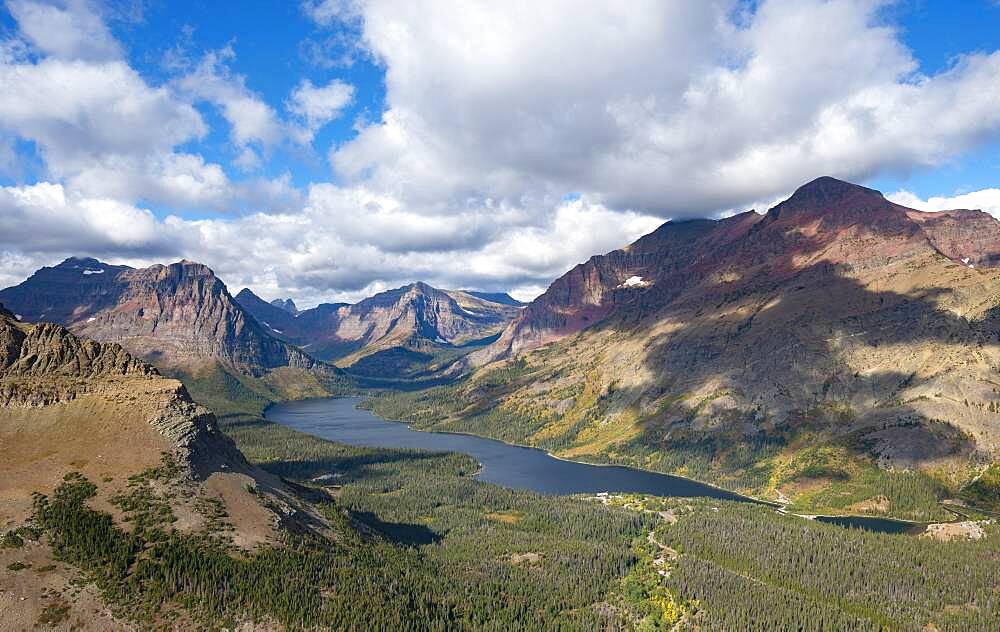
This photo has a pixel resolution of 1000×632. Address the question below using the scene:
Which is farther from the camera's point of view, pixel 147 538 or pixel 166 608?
pixel 147 538

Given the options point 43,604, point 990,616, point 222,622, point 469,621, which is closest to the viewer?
point 43,604

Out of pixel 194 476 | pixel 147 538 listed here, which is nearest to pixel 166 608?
pixel 147 538

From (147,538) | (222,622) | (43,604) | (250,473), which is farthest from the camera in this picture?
(250,473)

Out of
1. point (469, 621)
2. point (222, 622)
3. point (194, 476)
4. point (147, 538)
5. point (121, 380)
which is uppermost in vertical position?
point (121, 380)

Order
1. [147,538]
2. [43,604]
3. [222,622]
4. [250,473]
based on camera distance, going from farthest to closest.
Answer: [250,473]
[147,538]
[222,622]
[43,604]

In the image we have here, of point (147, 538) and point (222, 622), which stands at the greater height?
point (147, 538)

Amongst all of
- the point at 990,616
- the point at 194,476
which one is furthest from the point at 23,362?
the point at 990,616

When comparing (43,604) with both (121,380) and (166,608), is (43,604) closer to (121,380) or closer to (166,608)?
(166,608)

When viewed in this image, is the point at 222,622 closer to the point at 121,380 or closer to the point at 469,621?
the point at 469,621

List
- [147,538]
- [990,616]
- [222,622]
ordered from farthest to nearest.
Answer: [990,616] < [147,538] < [222,622]
